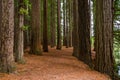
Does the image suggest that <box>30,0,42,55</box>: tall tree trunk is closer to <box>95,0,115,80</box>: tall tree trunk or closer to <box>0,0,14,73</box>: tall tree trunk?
<box>95,0,115,80</box>: tall tree trunk

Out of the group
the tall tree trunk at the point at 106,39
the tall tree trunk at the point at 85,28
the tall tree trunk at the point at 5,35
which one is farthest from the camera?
the tall tree trunk at the point at 85,28

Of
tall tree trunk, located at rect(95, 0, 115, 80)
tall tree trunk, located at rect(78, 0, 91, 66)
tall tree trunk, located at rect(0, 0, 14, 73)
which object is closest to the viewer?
tall tree trunk, located at rect(0, 0, 14, 73)

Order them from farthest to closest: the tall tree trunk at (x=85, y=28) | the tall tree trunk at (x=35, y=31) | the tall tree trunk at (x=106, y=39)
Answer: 1. the tall tree trunk at (x=35, y=31)
2. the tall tree trunk at (x=85, y=28)
3. the tall tree trunk at (x=106, y=39)

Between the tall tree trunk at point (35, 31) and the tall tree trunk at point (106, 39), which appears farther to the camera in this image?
the tall tree trunk at point (35, 31)

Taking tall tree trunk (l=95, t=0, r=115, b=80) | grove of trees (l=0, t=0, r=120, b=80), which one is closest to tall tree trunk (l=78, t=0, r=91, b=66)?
grove of trees (l=0, t=0, r=120, b=80)

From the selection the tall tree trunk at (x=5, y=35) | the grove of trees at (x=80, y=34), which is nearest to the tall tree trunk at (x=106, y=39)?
the grove of trees at (x=80, y=34)

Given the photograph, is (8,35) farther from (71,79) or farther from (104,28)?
(104,28)

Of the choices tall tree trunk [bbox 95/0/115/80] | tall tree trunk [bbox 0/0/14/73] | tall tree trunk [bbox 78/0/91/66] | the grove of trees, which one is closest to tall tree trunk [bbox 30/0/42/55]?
the grove of trees

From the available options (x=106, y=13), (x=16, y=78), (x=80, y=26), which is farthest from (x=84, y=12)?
(x=16, y=78)

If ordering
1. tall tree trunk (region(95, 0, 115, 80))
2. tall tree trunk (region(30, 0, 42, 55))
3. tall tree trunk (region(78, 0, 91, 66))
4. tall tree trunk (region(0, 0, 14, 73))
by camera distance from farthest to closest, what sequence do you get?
tall tree trunk (region(30, 0, 42, 55)) < tall tree trunk (region(78, 0, 91, 66)) < tall tree trunk (region(95, 0, 115, 80)) < tall tree trunk (region(0, 0, 14, 73))

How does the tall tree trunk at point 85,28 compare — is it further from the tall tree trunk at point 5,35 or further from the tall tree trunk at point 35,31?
the tall tree trunk at point 5,35

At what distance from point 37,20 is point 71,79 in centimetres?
933

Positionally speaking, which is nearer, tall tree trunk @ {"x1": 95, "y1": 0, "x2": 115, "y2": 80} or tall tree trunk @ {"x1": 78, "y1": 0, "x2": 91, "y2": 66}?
tall tree trunk @ {"x1": 95, "y1": 0, "x2": 115, "y2": 80}

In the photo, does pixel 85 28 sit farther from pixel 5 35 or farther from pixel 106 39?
pixel 5 35
